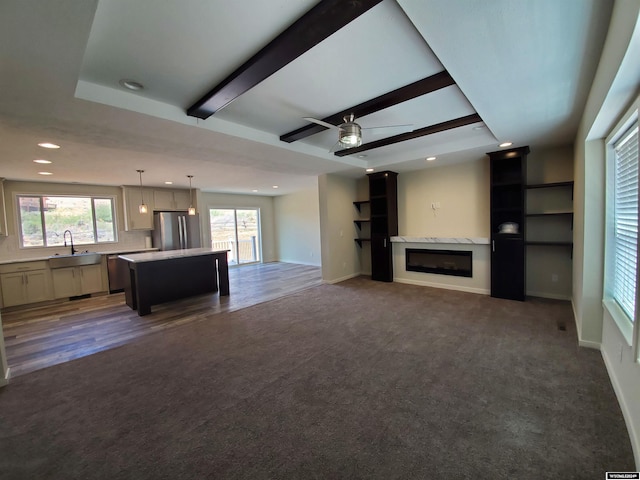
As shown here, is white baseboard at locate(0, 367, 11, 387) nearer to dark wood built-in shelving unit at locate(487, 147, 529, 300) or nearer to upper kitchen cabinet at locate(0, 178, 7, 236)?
upper kitchen cabinet at locate(0, 178, 7, 236)

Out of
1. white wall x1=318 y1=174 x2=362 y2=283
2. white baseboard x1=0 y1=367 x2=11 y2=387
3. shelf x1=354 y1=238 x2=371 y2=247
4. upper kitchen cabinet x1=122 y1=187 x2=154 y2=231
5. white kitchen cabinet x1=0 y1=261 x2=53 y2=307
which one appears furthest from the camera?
shelf x1=354 y1=238 x2=371 y2=247

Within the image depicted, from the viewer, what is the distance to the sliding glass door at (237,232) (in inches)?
337

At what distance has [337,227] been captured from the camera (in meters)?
6.04

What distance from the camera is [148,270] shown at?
4320 millimetres

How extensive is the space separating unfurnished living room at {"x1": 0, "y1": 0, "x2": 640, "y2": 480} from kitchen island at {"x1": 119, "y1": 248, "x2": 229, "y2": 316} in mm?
36

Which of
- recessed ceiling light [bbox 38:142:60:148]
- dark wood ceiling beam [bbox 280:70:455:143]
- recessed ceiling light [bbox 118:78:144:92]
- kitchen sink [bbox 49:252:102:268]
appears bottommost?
kitchen sink [bbox 49:252:102:268]

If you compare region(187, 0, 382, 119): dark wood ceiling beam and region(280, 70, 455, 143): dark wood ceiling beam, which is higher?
region(280, 70, 455, 143): dark wood ceiling beam

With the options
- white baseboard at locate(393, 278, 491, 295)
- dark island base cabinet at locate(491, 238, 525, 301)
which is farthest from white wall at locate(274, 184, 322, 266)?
dark island base cabinet at locate(491, 238, 525, 301)

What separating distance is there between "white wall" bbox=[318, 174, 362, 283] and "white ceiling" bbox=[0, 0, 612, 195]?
2.17m

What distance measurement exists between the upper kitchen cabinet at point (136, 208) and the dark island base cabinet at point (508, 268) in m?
7.62

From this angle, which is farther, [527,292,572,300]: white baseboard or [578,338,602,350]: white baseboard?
[527,292,572,300]: white baseboard

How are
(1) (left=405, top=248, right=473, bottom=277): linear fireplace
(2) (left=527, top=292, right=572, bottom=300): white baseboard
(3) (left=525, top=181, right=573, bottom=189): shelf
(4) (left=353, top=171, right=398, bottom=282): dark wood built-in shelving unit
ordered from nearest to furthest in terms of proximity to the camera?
1. (3) (left=525, top=181, right=573, bottom=189): shelf
2. (2) (left=527, top=292, right=572, bottom=300): white baseboard
3. (1) (left=405, top=248, right=473, bottom=277): linear fireplace
4. (4) (left=353, top=171, right=398, bottom=282): dark wood built-in shelving unit

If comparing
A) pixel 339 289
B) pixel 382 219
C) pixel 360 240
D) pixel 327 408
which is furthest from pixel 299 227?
pixel 327 408

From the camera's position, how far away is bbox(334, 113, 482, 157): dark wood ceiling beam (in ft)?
10.4
